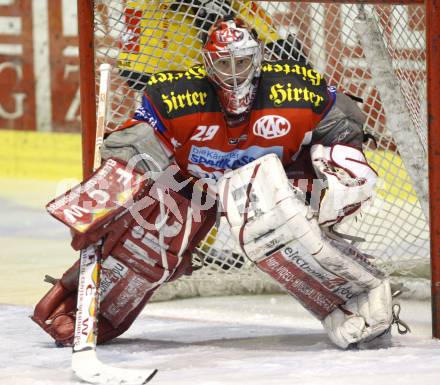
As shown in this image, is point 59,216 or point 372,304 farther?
point 372,304

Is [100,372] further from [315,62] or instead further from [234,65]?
[315,62]

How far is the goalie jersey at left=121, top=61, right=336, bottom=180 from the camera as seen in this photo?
9.43 feet

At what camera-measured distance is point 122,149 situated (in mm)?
2875

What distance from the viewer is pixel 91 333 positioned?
107 inches

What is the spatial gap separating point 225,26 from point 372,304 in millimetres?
745

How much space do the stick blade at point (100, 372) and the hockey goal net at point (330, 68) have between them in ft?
2.70

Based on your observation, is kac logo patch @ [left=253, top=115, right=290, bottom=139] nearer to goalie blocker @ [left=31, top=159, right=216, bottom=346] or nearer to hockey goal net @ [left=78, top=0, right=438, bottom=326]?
goalie blocker @ [left=31, top=159, right=216, bottom=346]

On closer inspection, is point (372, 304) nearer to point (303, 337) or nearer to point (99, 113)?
point (303, 337)

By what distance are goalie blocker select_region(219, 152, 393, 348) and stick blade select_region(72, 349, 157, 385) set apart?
1.43ft

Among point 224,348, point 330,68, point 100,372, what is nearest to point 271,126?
point 224,348

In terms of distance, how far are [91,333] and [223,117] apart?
0.60m

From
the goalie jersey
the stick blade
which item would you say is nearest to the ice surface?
the stick blade

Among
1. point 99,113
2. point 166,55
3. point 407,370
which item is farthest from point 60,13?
point 407,370

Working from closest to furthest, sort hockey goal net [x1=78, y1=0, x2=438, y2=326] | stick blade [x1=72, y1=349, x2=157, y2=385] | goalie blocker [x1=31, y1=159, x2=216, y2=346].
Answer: stick blade [x1=72, y1=349, x2=157, y2=385] < goalie blocker [x1=31, y1=159, x2=216, y2=346] < hockey goal net [x1=78, y1=0, x2=438, y2=326]
